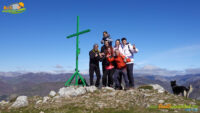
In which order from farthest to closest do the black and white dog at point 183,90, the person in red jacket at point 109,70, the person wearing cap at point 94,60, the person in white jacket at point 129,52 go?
the person wearing cap at point 94,60, the black and white dog at point 183,90, the person in red jacket at point 109,70, the person in white jacket at point 129,52

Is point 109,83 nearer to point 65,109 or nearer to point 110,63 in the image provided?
point 110,63

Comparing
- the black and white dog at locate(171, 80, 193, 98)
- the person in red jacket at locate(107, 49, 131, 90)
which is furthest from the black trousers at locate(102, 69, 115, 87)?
the black and white dog at locate(171, 80, 193, 98)

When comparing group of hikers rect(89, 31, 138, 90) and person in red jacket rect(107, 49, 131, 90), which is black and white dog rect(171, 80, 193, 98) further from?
person in red jacket rect(107, 49, 131, 90)

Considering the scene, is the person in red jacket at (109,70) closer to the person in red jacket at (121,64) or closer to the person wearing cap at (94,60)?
the person in red jacket at (121,64)

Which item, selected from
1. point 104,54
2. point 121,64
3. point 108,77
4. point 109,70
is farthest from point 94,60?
point 121,64

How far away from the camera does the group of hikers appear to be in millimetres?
12469

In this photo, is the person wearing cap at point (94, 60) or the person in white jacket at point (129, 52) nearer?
the person in white jacket at point (129, 52)

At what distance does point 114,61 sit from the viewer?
13.0 metres

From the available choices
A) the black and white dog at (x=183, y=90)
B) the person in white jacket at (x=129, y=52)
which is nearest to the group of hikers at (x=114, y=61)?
the person in white jacket at (x=129, y=52)

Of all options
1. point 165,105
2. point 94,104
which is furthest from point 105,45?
point 165,105

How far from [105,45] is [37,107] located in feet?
21.5

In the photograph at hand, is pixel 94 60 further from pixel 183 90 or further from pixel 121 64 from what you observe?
pixel 183 90

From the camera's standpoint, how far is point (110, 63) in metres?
13.1

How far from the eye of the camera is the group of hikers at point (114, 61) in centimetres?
1247
